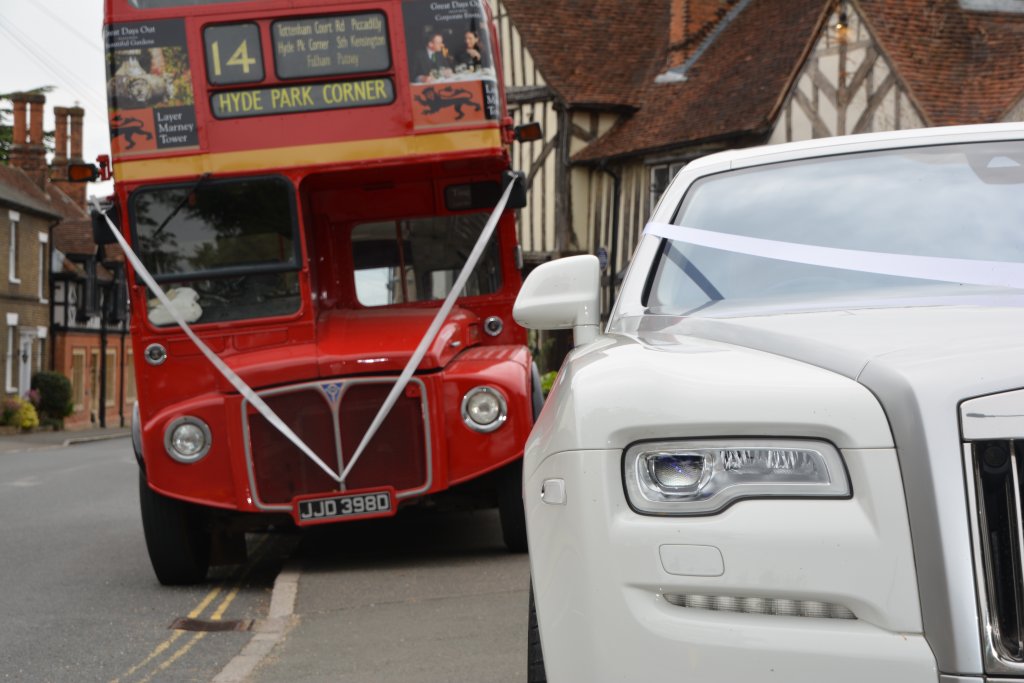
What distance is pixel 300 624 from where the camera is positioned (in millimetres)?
7285

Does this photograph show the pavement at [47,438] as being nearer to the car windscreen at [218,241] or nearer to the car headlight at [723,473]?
the car windscreen at [218,241]

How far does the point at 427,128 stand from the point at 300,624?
349 cm

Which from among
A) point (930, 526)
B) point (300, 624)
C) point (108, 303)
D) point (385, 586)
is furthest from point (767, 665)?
point (108, 303)

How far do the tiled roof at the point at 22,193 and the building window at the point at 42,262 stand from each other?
0.89 meters

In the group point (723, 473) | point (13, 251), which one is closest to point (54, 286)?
point (13, 251)

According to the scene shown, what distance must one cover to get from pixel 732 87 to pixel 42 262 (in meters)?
28.5

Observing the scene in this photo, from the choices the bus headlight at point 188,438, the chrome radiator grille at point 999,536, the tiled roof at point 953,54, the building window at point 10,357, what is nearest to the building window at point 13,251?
the building window at point 10,357

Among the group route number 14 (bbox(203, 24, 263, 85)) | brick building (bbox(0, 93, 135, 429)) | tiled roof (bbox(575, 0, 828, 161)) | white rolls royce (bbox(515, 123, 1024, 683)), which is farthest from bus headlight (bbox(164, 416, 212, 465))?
brick building (bbox(0, 93, 135, 429))

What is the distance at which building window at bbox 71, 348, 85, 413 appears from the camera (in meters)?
48.7

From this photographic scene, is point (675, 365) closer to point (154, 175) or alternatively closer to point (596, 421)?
point (596, 421)

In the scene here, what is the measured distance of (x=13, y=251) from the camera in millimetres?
44125

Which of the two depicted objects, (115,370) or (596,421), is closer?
(596,421)

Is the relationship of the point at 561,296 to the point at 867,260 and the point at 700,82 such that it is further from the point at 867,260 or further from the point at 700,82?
the point at 700,82

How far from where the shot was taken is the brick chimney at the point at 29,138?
51125 mm
